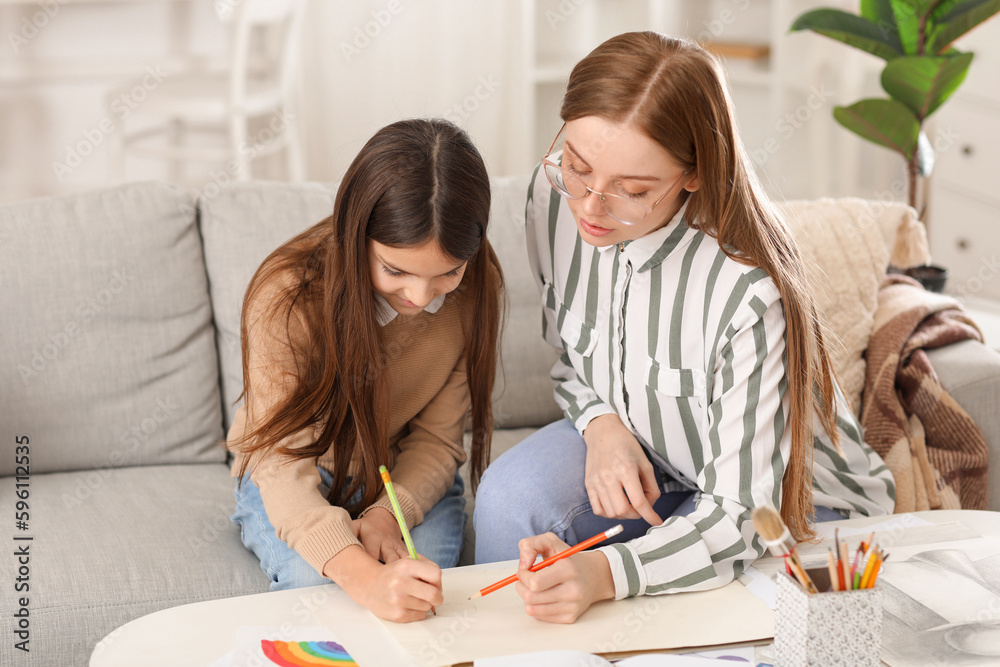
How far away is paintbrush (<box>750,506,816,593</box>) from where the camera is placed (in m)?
0.76

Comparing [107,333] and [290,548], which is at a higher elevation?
[107,333]

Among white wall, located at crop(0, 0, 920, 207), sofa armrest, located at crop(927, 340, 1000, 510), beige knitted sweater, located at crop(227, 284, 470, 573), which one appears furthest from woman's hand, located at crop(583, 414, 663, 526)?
white wall, located at crop(0, 0, 920, 207)

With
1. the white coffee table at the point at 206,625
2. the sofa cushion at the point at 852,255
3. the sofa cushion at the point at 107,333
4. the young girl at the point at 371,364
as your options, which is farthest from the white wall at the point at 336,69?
the white coffee table at the point at 206,625

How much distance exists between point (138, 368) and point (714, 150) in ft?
3.42

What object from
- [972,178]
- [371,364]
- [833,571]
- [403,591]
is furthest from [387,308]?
[972,178]

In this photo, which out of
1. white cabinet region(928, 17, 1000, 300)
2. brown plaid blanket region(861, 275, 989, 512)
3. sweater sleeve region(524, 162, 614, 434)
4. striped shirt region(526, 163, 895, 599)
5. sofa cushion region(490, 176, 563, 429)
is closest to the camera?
striped shirt region(526, 163, 895, 599)

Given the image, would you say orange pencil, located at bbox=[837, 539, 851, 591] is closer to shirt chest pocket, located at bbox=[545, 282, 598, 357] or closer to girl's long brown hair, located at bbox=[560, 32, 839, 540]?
girl's long brown hair, located at bbox=[560, 32, 839, 540]

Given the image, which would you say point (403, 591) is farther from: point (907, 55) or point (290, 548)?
point (907, 55)

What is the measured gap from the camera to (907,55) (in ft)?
6.34

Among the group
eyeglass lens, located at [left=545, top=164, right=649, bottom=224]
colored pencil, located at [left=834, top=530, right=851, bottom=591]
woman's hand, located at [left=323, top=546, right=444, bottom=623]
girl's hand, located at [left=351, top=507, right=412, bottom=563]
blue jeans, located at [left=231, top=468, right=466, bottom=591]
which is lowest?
blue jeans, located at [left=231, top=468, right=466, bottom=591]

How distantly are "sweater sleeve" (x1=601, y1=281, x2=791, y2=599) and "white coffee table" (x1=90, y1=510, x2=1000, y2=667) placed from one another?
29cm

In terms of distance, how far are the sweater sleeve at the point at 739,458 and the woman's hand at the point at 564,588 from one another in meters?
0.04

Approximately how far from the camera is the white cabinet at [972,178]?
2.83 metres

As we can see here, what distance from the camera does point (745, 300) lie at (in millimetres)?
1034
